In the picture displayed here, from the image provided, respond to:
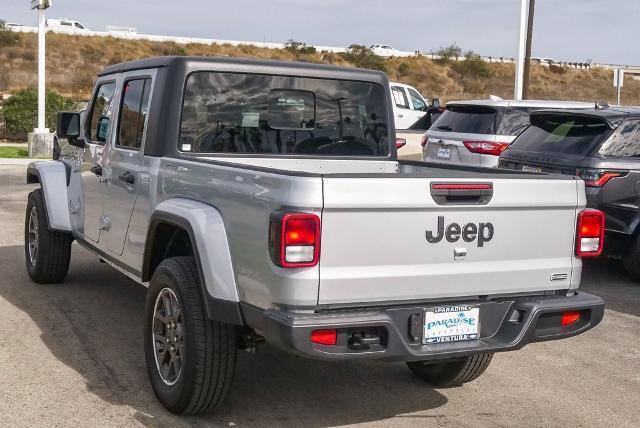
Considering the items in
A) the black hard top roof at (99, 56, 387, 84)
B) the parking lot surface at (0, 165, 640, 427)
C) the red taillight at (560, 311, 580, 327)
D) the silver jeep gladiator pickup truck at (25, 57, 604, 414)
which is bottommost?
the parking lot surface at (0, 165, 640, 427)

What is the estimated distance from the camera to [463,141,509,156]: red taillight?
462 inches

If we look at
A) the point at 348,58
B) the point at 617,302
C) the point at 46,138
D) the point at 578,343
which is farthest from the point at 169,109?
the point at 348,58

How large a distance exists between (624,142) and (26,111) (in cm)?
2396

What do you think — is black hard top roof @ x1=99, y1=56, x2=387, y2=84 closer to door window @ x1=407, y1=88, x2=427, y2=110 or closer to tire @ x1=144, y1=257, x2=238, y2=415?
tire @ x1=144, y1=257, x2=238, y2=415

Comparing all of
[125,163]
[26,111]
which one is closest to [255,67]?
[125,163]

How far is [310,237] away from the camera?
3.95 m

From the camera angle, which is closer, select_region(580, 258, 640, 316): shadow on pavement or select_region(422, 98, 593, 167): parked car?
select_region(580, 258, 640, 316): shadow on pavement

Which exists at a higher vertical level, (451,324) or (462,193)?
(462,193)

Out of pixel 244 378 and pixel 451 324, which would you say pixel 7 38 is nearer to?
pixel 244 378

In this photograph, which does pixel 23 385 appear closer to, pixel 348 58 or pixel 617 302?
pixel 617 302

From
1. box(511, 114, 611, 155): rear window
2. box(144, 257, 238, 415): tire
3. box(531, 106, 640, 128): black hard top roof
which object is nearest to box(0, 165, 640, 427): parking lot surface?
box(144, 257, 238, 415): tire

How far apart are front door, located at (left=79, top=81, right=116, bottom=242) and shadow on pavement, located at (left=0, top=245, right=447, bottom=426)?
2.25ft

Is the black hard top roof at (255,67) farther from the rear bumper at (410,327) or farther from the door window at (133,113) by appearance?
the rear bumper at (410,327)

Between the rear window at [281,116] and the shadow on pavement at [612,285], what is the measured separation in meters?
3.16
